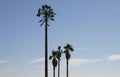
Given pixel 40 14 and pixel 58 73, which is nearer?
pixel 40 14

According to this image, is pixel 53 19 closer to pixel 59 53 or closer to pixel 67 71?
pixel 67 71

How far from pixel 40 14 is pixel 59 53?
3816 cm

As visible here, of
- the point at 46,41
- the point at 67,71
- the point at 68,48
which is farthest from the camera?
the point at 68,48

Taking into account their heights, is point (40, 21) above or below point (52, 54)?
below

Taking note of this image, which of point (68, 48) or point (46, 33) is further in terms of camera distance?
point (68, 48)

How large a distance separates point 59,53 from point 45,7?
3797 cm

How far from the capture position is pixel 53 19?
49.2 m

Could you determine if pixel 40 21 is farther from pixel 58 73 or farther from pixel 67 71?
pixel 58 73

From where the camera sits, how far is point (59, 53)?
86375 mm

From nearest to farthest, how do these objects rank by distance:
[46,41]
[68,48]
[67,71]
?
1. [46,41]
2. [67,71]
3. [68,48]

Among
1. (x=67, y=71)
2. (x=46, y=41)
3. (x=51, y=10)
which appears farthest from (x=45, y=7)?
(x=67, y=71)

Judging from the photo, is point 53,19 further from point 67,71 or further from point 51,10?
point 67,71

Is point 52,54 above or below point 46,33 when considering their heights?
above

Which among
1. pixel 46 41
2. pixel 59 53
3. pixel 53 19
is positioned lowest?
pixel 46 41
